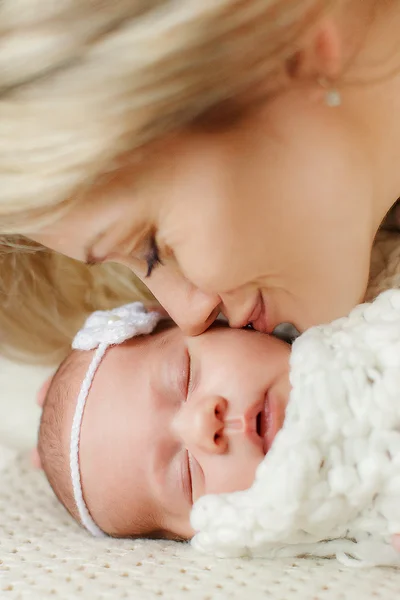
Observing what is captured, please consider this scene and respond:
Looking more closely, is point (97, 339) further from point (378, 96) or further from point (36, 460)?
point (378, 96)

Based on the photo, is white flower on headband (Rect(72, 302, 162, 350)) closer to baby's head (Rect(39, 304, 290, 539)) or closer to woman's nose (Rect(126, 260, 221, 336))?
baby's head (Rect(39, 304, 290, 539))

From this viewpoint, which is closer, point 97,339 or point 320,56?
point 320,56

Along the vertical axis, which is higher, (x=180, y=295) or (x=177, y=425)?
(x=180, y=295)

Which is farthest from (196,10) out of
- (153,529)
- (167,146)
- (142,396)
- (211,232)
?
(153,529)

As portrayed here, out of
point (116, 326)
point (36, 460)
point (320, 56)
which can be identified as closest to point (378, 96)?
point (320, 56)

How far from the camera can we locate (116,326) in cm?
124

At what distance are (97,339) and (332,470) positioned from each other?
58cm

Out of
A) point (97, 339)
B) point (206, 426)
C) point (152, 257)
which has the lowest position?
point (206, 426)

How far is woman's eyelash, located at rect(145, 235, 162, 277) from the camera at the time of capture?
0.86 meters

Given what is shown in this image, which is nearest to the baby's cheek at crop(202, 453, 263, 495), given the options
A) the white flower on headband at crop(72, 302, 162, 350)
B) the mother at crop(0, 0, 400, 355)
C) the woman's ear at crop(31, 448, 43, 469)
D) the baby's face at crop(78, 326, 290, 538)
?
the baby's face at crop(78, 326, 290, 538)

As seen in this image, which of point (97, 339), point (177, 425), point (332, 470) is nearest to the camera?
point (332, 470)

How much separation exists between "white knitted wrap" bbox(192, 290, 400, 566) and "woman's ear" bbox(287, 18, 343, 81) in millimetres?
310

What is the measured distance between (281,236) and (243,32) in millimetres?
278

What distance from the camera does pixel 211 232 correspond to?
0.82 m
